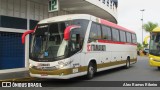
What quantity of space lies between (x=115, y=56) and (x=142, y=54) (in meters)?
37.6

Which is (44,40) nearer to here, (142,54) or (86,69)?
(86,69)

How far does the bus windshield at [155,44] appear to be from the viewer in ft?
59.7

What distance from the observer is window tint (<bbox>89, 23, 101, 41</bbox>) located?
1396 cm

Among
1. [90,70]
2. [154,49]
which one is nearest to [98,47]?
[90,70]

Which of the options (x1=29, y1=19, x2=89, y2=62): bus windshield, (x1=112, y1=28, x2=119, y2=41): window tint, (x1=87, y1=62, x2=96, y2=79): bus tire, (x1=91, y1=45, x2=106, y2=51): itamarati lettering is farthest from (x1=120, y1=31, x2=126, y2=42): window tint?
→ (x1=29, y1=19, x2=89, y2=62): bus windshield

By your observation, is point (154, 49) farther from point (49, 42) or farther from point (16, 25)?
point (16, 25)

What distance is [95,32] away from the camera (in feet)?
47.4

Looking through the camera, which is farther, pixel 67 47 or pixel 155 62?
pixel 155 62

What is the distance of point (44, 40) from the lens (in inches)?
489

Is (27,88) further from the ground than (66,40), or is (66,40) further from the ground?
(66,40)

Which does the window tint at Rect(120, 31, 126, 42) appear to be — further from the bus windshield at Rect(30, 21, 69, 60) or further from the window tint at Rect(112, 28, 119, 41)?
the bus windshield at Rect(30, 21, 69, 60)

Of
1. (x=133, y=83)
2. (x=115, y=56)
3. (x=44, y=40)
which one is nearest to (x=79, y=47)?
(x=44, y=40)

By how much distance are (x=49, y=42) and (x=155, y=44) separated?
8956 millimetres

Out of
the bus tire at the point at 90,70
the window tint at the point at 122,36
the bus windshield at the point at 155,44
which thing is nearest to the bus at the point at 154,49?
the bus windshield at the point at 155,44
